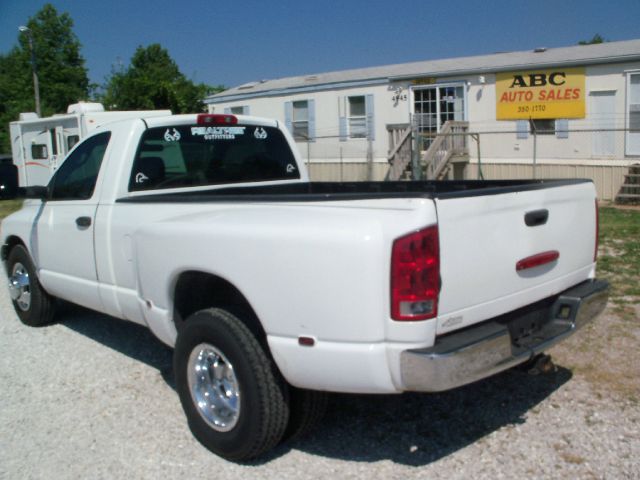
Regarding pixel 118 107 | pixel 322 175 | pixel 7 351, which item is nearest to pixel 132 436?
pixel 7 351

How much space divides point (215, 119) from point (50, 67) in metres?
47.5

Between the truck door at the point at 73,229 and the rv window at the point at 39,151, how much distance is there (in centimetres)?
1372

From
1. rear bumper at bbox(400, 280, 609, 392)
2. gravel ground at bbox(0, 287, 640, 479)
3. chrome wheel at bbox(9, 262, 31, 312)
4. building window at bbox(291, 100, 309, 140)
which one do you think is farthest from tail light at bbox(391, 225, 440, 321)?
building window at bbox(291, 100, 309, 140)

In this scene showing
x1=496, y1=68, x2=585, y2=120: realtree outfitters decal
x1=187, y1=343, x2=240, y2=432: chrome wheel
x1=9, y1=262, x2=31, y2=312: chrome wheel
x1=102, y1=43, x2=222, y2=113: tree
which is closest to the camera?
x1=187, y1=343, x2=240, y2=432: chrome wheel

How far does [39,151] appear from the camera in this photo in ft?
61.5

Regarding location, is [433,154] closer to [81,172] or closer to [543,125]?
[543,125]

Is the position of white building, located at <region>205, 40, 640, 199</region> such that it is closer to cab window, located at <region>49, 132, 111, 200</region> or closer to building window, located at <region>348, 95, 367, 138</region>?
building window, located at <region>348, 95, 367, 138</region>

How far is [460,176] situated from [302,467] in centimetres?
1689

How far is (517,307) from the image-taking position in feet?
11.6

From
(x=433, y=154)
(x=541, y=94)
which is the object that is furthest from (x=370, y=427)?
(x=541, y=94)

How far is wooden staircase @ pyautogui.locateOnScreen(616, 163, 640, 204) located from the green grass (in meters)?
3.25

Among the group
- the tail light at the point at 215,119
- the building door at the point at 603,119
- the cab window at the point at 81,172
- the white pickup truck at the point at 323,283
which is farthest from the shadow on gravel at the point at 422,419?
the building door at the point at 603,119

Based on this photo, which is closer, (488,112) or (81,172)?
(81,172)

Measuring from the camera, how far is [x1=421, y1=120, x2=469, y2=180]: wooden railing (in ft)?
59.8
